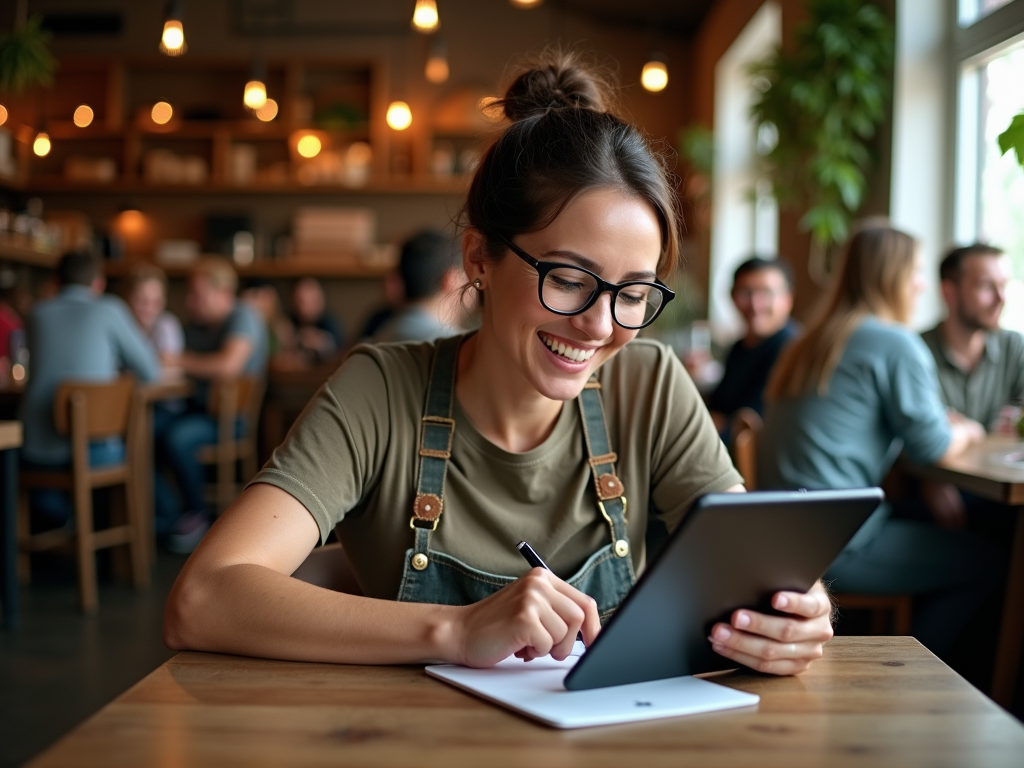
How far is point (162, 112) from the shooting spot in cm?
898

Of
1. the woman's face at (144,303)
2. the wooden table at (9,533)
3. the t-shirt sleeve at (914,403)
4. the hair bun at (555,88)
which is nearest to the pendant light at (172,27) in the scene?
the woman's face at (144,303)

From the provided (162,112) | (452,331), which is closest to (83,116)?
Answer: (162,112)

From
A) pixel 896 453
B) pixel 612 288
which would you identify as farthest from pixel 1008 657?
pixel 612 288

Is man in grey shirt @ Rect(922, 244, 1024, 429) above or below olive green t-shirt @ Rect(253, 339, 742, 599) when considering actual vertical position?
above

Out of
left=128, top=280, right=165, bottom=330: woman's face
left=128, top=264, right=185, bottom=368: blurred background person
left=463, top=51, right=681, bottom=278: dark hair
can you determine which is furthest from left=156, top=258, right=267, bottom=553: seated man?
left=463, top=51, right=681, bottom=278: dark hair

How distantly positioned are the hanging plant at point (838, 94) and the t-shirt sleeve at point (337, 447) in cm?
338

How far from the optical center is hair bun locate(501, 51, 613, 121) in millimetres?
1512

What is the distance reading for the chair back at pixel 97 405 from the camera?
4066mm

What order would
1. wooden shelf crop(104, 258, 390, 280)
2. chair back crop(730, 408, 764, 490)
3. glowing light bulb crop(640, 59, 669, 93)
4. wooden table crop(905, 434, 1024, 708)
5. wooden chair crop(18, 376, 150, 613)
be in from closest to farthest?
1. wooden table crop(905, 434, 1024, 708)
2. chair back crop(730, 408, 764, 490)
3. wooden chair crop(18, 376, 150, 613)
4. glowing light bulb crop(640, 59, 669, 93)
5. wooden shelf crop(104, 258, 390, 280)

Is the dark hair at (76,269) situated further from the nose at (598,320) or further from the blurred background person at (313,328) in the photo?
the nose at (598,320)

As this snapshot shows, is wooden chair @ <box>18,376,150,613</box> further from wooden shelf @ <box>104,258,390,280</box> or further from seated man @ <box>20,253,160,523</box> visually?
wooden shelf @ <box>104,258,390,280</box>

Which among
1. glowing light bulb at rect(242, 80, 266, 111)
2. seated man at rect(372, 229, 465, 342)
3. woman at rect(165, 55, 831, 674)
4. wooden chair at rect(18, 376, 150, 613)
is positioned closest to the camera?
woman at rect(165, 55, 831, 674)

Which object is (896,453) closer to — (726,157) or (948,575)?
(948,575)

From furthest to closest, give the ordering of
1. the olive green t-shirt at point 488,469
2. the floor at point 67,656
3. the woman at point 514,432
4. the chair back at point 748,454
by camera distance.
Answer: the chair back at point 748,454 → the floor at point 67,656 → the olive green t-shirt at point 488,469 → the woman at point 514,432
